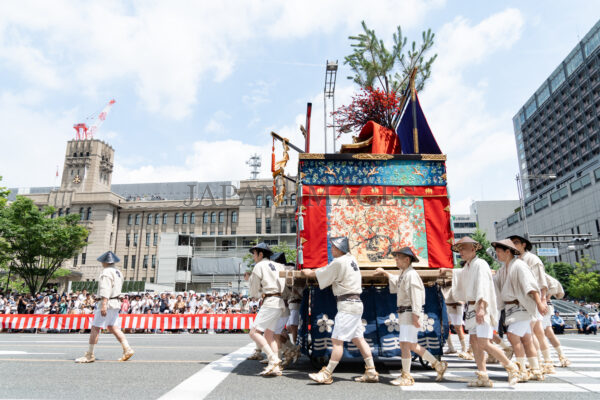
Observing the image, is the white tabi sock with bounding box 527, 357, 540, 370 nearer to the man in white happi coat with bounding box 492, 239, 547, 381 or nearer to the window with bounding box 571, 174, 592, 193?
the man in white happi coat with bounding box 492, 239, 547, 381

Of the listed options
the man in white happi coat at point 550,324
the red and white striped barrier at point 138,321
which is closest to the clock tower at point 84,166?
the red and white striped barrier at point 138,321

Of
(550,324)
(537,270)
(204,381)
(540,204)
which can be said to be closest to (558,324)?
Result: (550,324)

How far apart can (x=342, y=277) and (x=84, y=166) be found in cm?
8878

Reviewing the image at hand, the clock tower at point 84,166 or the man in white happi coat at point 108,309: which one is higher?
the clock tower at point 84,166

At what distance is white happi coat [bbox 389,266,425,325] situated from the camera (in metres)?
5.43

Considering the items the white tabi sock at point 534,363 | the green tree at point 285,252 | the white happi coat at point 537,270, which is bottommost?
the white tabi sock at point 534,363

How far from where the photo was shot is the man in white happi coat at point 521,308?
222 inches

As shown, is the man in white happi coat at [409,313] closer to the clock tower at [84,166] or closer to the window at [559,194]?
the window at [559,194]

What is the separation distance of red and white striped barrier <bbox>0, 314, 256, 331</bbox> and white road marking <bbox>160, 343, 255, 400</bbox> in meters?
11.3

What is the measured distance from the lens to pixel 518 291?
226 inches

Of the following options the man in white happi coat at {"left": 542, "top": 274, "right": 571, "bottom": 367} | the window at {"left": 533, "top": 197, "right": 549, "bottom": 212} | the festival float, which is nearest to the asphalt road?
the man in white happi coat at {"left": 542, "top": 274, "right": 571, "bottom": 367}

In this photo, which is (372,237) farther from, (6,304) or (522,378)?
(6,304)

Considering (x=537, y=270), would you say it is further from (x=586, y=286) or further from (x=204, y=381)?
(x=586, y=286)

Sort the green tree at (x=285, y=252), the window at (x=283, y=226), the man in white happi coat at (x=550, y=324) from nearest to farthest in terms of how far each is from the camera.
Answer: the man in white happi coat at (x=550, y=324) < the green tree at (x=285, y=252) < the window at (x=283, y=226)
